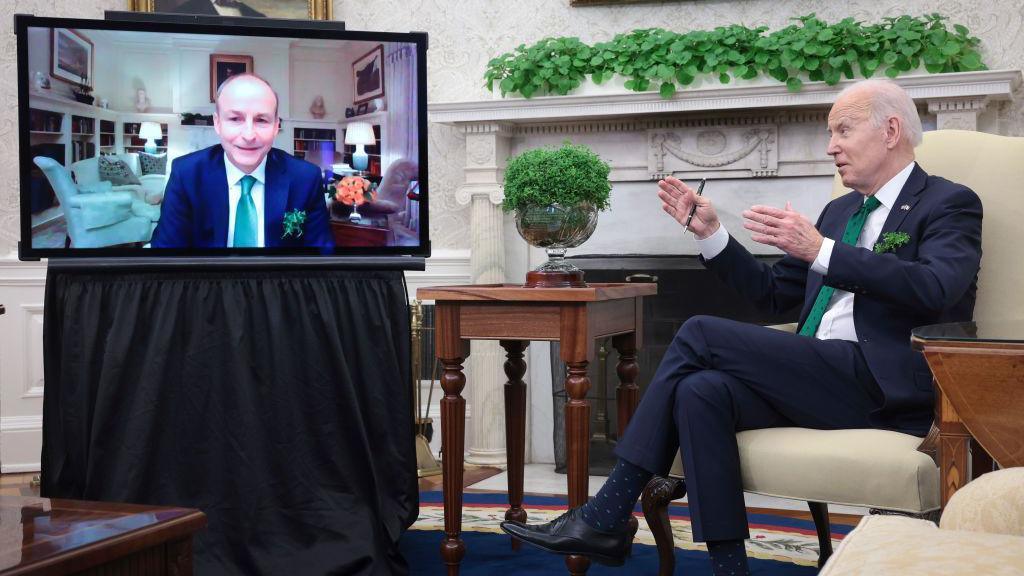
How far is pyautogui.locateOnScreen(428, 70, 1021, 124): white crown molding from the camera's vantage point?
3.57 meters

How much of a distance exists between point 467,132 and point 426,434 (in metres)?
1.29

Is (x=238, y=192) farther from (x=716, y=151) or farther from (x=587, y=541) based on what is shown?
(x=716, y=151)

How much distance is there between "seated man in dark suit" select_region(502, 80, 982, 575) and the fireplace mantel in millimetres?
1416

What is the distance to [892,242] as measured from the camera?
227 cm

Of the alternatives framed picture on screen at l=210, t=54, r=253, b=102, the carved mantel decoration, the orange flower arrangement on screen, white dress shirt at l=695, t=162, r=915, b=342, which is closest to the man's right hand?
white dress shirt at l=695, t=162, r=915, b=342

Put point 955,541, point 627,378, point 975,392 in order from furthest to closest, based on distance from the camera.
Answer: point 627,378, point 975,392, point 955,541

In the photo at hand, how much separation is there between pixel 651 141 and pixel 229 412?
2213mm

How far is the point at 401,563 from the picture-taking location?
2617 mm

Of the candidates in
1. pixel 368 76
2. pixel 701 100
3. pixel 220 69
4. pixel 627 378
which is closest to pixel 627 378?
pixel 627 378

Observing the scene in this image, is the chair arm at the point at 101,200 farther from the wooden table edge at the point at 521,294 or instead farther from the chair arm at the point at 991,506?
the chair arm at the point at 991,506

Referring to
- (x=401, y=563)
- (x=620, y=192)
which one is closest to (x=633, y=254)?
(x=620, y=192)

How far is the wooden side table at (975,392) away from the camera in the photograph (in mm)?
1640

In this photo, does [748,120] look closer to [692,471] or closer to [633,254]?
[633,254]

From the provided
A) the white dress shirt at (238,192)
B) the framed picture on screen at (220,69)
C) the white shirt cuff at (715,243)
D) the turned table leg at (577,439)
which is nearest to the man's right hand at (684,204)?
the white shirt cuff at (715,243)
